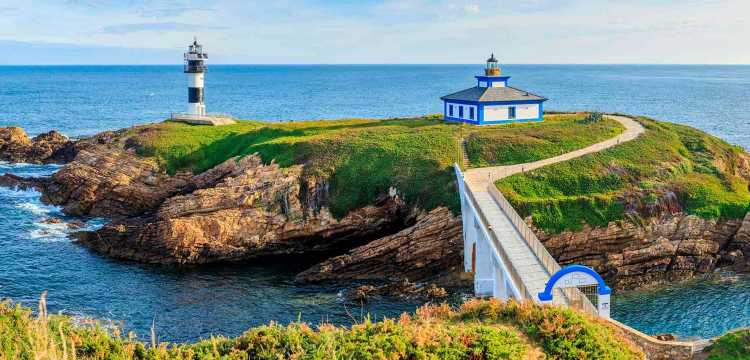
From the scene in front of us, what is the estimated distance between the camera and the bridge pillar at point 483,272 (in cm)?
3350

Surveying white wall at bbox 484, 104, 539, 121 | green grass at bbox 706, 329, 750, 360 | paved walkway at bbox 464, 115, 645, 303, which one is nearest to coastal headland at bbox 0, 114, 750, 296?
paved walkway at bbox 464, 115, 645, 303

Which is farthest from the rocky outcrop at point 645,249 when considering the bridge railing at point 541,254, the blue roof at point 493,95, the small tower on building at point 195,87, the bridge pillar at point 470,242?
the small tower on building at point 195,87

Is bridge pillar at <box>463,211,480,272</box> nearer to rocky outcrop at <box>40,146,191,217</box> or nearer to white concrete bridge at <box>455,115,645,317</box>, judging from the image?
white concrete bridge at <box>455,115,645,317</box>

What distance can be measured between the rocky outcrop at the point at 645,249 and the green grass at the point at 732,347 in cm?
1483

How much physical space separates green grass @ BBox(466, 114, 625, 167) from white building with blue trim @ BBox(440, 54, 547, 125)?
5.92 feet

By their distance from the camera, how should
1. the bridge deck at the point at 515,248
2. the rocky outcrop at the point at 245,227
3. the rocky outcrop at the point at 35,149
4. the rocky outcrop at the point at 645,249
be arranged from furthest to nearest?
1. the rocky outcrop at the point at 35,149
2. the rocky outcrop at the point at 245,227
3. the rocky outcrop at the point at 645,249
4. the bridge deck at the point at 515,248

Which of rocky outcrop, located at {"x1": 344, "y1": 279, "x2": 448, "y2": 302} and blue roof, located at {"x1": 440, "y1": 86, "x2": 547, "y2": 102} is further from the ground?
blue roof, located at {"x1": 440, "y1": 86, "x2": 547, "y2": 102}

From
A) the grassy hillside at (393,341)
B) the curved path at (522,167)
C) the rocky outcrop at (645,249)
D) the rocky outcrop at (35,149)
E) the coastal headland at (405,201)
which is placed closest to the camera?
the grassy hillside at (393,341)

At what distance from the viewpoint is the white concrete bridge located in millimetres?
23000

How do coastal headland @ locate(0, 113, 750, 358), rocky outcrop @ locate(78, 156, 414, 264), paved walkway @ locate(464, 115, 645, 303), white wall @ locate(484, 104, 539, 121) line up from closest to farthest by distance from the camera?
1. paved walkway @ locate(464, 115, 645, 303)
2. coastal headland @ locate(0, 113, 750, 358)
3. rocky outcrop @ locate(78, 156, 414, 264)
4. white wall @ locate(484, 104, 539, 121)

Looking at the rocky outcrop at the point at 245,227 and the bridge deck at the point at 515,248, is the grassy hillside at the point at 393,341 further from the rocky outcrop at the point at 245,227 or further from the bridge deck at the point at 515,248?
the rocky outcrop at the point at 245,227

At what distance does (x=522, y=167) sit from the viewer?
4528 cm

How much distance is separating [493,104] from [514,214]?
25.9 metres

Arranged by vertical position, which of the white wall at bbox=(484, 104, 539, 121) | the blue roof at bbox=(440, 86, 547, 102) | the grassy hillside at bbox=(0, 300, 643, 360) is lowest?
the grassy hillside at bbox=(0, 300, 643, 360)
